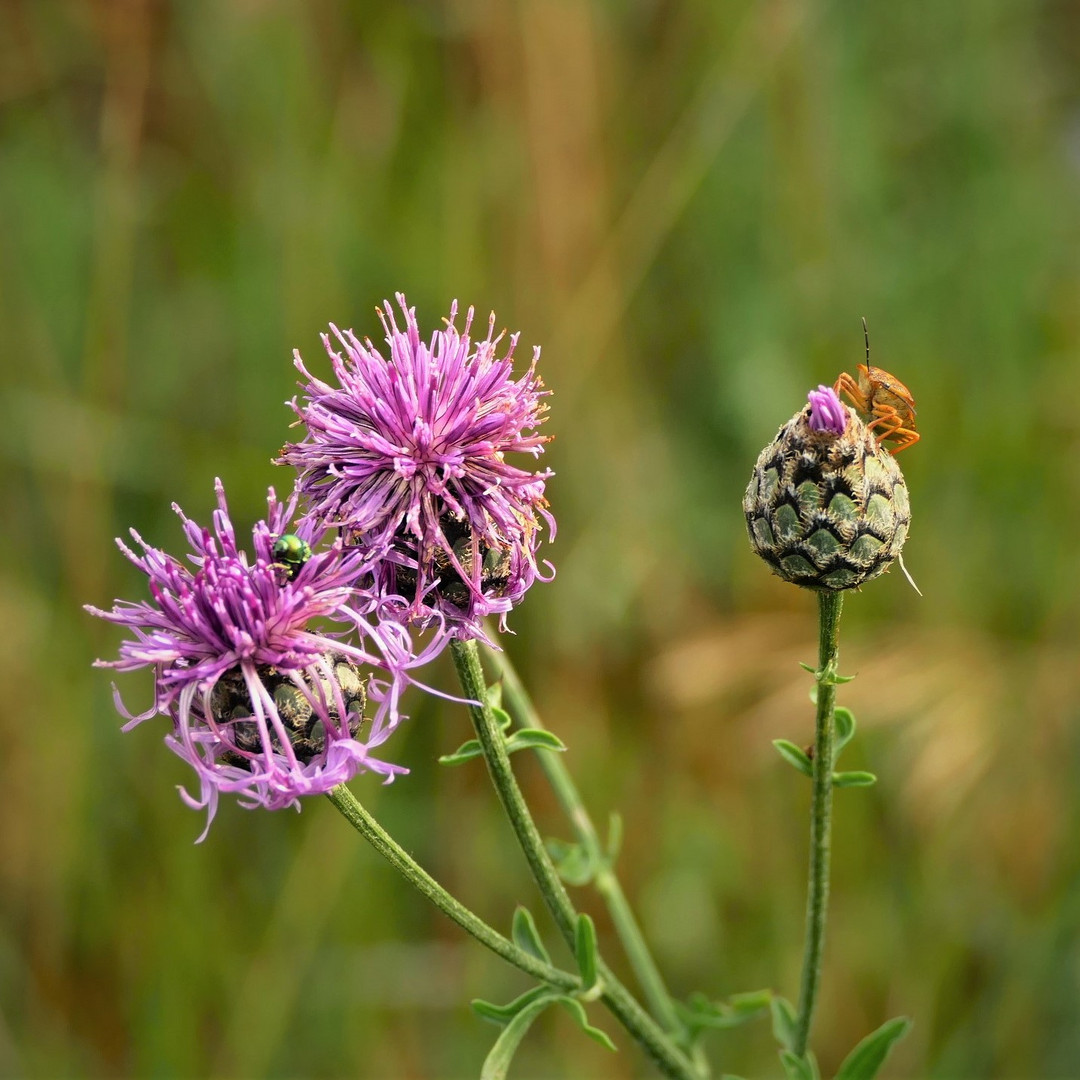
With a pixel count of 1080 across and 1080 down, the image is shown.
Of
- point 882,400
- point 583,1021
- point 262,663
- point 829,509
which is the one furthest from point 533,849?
point 882,400

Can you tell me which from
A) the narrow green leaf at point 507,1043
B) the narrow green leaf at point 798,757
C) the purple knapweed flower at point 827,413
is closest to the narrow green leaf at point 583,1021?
the narrow green leaf at point 507,1043

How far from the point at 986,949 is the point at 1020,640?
1.09m

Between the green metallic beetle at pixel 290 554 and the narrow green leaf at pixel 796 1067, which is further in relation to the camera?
the narrow green leaf at pixel 796 1067

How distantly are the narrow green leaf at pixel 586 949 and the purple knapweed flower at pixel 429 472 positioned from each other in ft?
1.78

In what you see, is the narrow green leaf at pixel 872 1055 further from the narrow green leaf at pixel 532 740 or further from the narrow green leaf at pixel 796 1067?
the narrow green leaf at pixel 532 740

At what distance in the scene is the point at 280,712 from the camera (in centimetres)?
201

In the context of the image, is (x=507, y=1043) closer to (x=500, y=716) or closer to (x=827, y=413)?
(x=500, y=716)

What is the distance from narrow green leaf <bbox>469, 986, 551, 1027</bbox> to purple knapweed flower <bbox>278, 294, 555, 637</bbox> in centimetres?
65

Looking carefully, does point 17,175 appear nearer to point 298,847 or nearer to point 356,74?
point 356,74

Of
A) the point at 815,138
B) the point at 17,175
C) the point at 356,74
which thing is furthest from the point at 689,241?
the point at 17,175

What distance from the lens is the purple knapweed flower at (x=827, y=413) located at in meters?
2.17

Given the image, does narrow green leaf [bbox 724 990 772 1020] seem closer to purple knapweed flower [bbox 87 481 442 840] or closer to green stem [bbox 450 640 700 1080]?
green stem [bbox 450 640 700 1080]

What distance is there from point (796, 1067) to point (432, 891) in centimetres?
78

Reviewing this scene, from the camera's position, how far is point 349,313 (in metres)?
4.78
